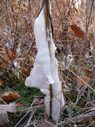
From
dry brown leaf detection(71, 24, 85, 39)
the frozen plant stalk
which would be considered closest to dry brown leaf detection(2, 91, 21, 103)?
the frozen plant stalk

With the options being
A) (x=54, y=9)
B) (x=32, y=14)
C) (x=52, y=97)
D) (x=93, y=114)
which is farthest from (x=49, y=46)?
(x=54, y=9)

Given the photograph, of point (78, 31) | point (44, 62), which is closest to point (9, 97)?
point (44, 62)

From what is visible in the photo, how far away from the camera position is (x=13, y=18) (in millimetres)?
1991

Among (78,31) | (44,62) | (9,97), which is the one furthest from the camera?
(78,31)

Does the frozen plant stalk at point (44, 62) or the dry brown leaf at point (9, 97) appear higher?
the frozen plant stalk at point (44, 62)

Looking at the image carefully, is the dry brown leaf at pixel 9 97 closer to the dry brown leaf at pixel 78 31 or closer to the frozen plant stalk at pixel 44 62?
the frozen plant stalk at pixel 44 62

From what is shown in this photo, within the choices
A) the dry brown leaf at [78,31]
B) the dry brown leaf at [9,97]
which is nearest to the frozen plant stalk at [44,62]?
the dry brown leaf at [9,97]

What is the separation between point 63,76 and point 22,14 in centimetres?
74

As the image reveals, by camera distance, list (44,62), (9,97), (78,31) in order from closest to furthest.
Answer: (44,62), (9,97), (78,31)

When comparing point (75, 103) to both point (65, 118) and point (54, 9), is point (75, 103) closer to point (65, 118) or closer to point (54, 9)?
point (65, 118)

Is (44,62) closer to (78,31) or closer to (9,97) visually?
(9,97)

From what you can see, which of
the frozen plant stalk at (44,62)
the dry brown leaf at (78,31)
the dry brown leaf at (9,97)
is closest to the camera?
the frozen plant stalk at (44,62)

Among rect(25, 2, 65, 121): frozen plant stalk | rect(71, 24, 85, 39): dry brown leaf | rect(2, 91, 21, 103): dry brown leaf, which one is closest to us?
rect(25, 2, 65, 121): frozen plant stalk

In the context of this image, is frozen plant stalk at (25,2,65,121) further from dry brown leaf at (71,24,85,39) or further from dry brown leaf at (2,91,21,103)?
dry brown leaf at (71,24,85,39)
